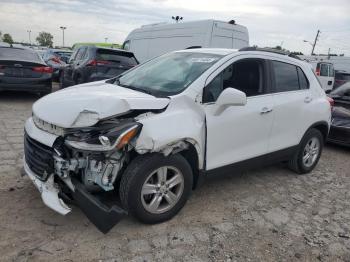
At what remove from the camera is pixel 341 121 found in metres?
7.13

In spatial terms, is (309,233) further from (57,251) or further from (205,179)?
(57,251)

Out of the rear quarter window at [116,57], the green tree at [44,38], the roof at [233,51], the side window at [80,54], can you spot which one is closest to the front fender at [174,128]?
the roof at [233,51]

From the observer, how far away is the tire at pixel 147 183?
10.3 ft

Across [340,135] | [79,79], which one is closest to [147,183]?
[340,135]

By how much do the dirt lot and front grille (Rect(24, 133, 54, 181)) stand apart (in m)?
0.51

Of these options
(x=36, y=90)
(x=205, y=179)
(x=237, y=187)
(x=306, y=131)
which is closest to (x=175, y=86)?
(x=205, y=179)

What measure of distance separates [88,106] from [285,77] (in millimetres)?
2838

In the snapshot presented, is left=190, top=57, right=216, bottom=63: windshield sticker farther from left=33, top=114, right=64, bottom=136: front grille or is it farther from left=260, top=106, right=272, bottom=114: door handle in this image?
left=33, top=114, right=64, bottom=136: front grille

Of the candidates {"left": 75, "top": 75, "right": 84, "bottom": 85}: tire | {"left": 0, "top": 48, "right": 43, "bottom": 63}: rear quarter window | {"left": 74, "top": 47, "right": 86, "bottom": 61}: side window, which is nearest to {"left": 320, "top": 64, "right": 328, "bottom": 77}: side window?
{"left": 74, "top": 47, "right": 86, "bottom": 61}: side window

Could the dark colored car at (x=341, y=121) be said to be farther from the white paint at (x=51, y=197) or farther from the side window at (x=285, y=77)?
the white paint at (x=51, y=197)

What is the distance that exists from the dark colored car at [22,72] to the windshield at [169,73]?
553 cm

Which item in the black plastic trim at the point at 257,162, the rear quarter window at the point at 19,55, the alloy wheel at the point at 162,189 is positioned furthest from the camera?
the rear quarter window at the point at 19,55

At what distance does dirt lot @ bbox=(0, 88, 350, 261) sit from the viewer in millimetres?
3068

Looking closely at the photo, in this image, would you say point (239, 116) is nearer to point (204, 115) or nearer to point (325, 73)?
point (204, 115)
